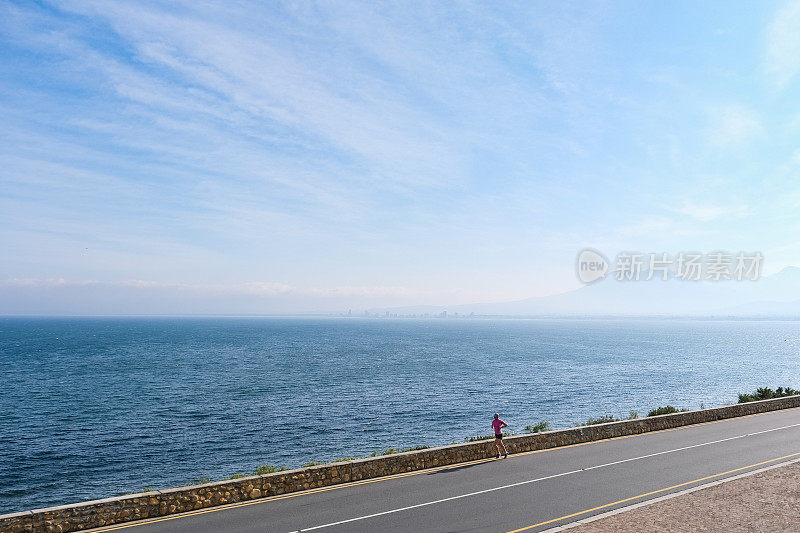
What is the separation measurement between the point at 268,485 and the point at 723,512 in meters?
12.7

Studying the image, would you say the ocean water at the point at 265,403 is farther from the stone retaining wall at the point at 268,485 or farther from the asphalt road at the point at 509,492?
the asphalt road at the point at 509,492

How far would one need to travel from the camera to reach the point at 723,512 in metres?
13.5

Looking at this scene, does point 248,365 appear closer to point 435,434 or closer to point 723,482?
point 435,434

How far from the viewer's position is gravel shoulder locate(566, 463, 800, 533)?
41.1 feet

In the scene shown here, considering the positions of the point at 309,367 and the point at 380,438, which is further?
the point at 309,367

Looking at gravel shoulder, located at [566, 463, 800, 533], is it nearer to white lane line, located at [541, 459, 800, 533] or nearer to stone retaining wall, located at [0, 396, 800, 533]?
white lane line, located at [541, 459, 800, 533]

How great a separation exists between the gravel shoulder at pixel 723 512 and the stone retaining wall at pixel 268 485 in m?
6.93

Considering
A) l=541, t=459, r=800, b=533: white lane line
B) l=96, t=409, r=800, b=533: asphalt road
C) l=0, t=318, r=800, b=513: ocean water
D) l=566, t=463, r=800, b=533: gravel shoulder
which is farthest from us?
l=0, t=318, r=800, b=513: ocean water

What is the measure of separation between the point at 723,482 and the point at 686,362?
320 ft

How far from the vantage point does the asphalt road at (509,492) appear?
1338 centimetres

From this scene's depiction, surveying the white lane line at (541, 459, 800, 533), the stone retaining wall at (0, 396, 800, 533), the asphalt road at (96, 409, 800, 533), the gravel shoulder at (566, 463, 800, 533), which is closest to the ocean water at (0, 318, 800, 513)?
the stone retaining wall at (0, 396, 800, 533)

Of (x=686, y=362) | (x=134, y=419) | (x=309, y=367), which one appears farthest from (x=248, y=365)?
(x=686, y=362)

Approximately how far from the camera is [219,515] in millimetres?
14172

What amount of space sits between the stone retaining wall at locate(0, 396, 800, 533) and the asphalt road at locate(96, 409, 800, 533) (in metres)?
0.35
